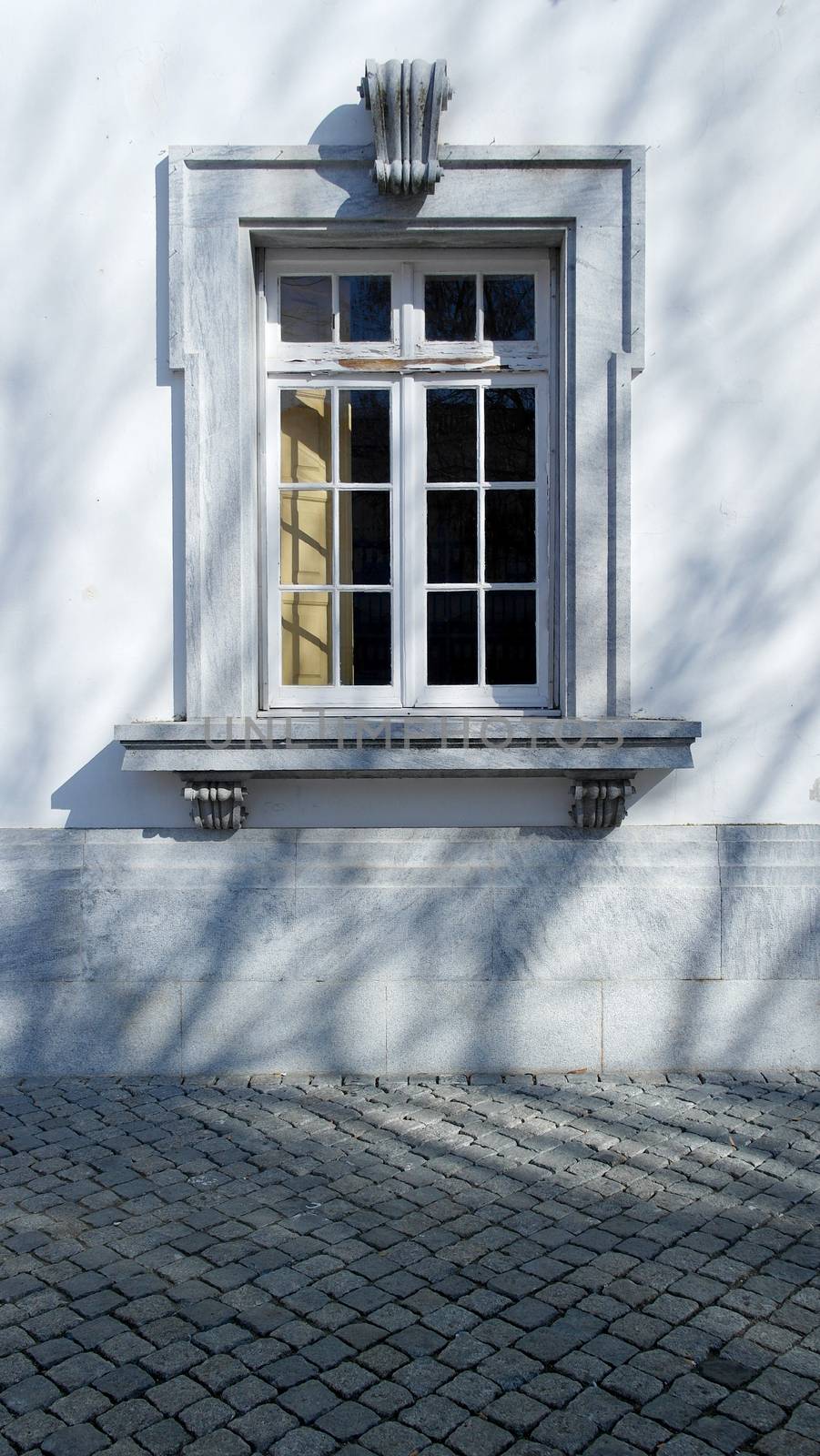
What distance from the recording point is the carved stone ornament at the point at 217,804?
4.52m

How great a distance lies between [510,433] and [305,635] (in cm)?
128

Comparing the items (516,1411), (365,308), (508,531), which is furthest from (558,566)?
(516,1411)

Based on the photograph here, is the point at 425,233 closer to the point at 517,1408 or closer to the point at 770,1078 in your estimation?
the point at 770,1078

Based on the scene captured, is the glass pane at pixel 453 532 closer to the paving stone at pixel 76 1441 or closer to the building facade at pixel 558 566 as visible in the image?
the building facade at pixel 558 566

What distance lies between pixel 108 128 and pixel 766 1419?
16.5ft

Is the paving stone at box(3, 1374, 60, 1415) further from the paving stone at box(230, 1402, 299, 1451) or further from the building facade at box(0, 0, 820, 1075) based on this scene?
the building facade at box(0, 0, 820, 1075)

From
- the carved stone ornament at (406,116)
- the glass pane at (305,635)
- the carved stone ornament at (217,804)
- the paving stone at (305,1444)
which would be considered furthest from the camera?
the glass pane at (305,635)

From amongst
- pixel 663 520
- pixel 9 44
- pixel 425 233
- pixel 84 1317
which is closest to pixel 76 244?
pixel 9 44

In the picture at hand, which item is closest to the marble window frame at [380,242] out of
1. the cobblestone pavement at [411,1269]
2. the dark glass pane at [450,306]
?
the dark glass pane at [450,306]

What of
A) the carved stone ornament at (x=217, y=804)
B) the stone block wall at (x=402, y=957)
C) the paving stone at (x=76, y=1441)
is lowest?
the paving stone at (x=76, y=1441)

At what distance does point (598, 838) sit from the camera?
4.66 meters

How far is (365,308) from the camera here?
4.88 m

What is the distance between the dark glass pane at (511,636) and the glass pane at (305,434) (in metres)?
0.96

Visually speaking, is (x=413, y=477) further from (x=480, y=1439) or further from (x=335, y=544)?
(x=480, y=1439)
